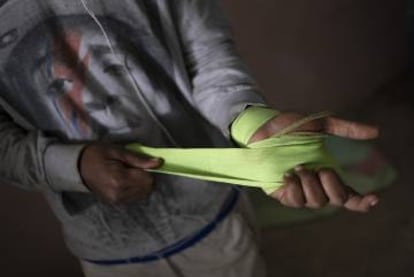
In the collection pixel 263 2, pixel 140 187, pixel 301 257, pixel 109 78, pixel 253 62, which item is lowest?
pixel 301 257

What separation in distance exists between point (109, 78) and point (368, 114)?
3.67 feet

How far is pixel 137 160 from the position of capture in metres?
0.62

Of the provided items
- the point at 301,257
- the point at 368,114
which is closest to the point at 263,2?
the point at 368,114

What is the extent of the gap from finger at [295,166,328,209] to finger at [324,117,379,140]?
51 millimetres

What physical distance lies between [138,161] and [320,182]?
20 cm

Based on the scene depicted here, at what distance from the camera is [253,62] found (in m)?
1.43

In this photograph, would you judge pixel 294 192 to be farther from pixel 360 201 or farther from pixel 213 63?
pixel 213 63

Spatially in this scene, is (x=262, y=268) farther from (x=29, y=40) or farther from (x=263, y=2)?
(x=263, y=2)

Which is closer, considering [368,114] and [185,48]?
[185,48]

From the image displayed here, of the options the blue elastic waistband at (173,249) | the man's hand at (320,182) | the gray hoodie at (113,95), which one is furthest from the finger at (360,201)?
the blue elastic waistband at (173,249)

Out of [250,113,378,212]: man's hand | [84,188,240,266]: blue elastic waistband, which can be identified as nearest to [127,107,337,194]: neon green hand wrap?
[250,113,378,212]: man's hand

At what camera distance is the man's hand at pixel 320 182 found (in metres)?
0.53

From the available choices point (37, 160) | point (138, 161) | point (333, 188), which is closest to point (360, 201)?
point (333, 188)

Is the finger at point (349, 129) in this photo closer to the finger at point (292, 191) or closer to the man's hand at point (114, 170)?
the finger at point (292, 191)
